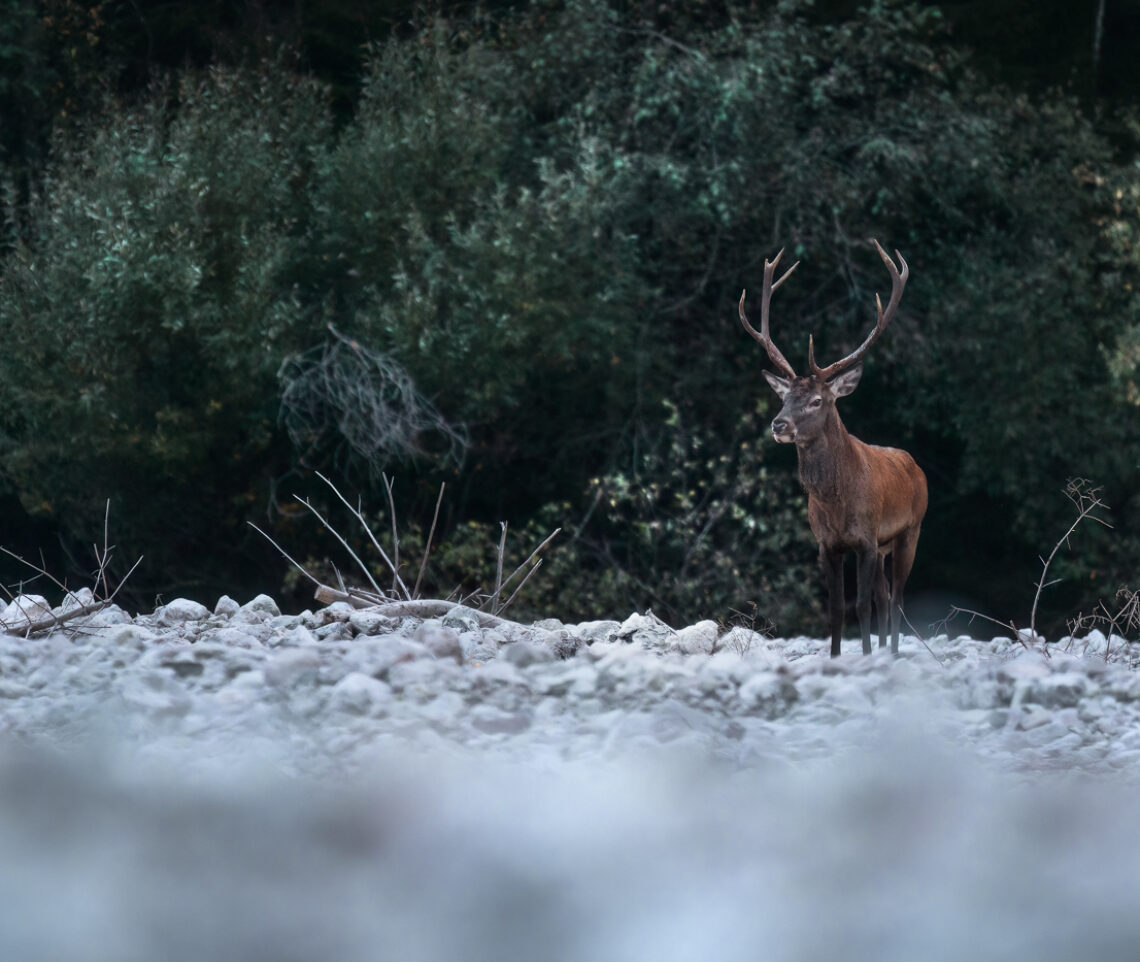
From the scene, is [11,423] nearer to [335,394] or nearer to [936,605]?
[335,394]

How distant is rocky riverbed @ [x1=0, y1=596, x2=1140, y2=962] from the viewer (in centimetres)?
229

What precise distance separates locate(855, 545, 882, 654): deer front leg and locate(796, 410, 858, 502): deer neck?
30 centimetres

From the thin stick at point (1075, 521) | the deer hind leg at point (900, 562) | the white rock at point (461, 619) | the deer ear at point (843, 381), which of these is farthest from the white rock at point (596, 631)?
the thin stick at point (1075, 521)

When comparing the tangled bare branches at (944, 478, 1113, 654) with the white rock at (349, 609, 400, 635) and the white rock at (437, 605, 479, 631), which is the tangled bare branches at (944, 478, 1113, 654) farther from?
the white rock at (349, 609, 400, 635)

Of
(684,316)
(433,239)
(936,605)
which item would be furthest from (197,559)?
(936,605)

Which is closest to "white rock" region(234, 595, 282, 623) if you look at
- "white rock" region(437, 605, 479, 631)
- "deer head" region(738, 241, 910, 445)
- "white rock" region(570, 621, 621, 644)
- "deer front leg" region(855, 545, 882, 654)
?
"white rock" region(437, 605, 479, 631)

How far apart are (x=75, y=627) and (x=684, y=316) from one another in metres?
7.52

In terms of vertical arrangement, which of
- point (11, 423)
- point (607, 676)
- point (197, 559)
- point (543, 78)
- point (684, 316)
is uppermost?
point (543, 78)

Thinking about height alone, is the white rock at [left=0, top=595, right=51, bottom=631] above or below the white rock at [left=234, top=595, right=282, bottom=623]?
above

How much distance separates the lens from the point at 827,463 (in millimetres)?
6129

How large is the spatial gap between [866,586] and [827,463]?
1.85 feet

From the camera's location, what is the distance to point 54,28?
1277 cm

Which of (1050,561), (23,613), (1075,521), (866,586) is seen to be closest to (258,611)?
(23,613)

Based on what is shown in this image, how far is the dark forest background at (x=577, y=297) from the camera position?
36.4 ft
